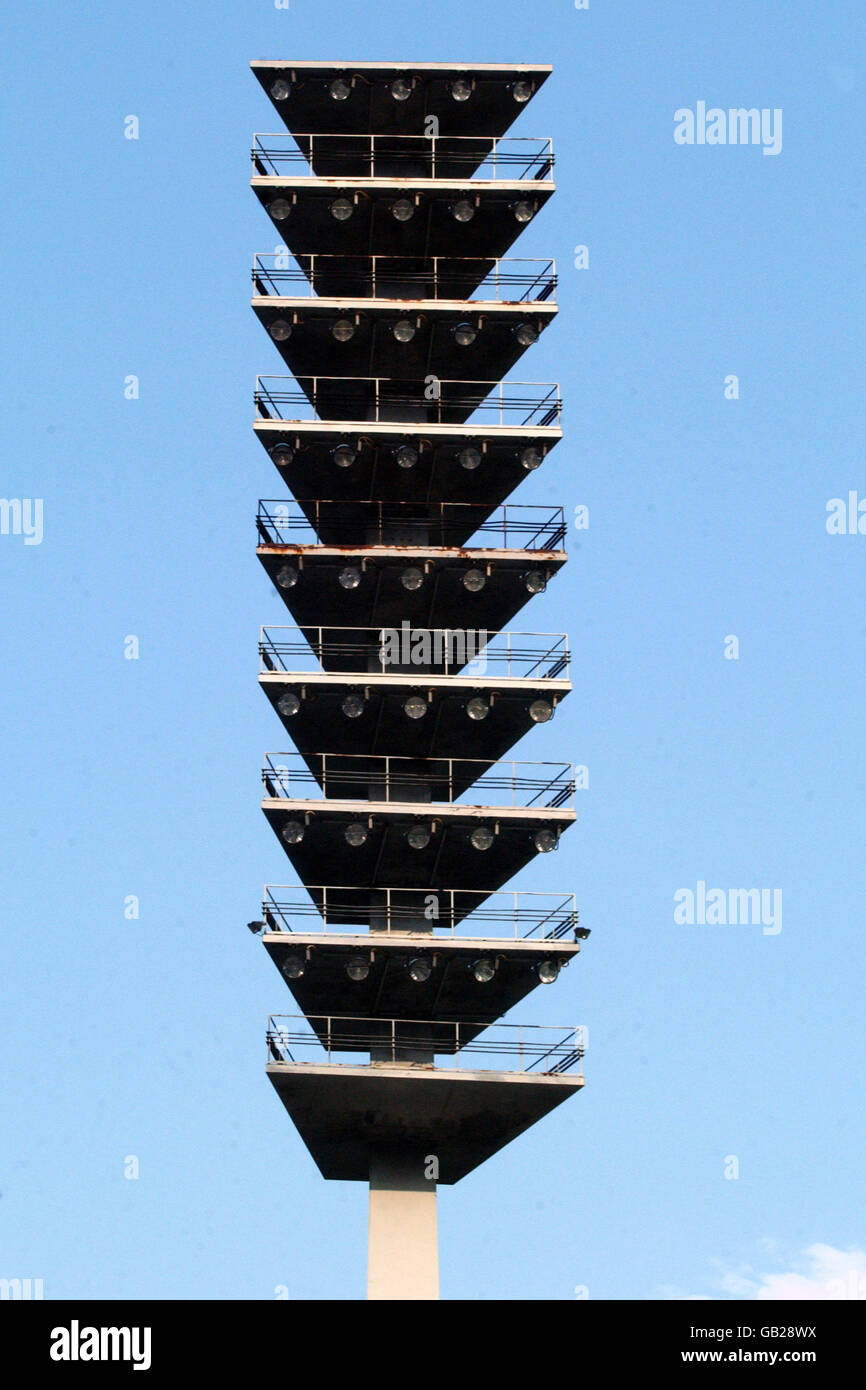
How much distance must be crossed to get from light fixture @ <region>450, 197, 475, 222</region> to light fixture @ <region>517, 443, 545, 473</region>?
7.83 metres

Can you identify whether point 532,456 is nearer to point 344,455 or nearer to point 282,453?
point 344,455

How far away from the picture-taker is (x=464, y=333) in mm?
68562

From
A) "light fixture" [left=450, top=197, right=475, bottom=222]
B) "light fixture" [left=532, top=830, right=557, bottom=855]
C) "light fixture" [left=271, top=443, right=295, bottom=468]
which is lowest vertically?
"light fixture" [left=532, top=830, right=557, bottom=855]

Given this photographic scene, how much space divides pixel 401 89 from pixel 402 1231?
34788 mm

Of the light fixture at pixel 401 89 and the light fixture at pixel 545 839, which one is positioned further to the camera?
the light fixture at pixel 401 89

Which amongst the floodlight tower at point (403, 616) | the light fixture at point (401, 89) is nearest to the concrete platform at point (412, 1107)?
the floodlight tower at point (403, 616)

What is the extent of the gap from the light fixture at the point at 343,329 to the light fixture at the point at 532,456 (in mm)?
6382

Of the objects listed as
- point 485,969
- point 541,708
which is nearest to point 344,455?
point 541,708

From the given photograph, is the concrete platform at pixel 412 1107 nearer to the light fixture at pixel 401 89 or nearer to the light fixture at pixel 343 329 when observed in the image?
the light fixture at pixel 343 329

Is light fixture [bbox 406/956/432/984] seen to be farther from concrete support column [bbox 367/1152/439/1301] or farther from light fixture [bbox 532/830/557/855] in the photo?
concrete support column [bbox 367/1152/439/1301]

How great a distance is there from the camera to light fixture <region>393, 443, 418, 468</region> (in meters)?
66.4

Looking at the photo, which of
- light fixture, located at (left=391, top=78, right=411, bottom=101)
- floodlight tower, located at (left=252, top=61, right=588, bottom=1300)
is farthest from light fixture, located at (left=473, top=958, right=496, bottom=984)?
light fixture, located at (left=391, top=78, right=411, bottom=101)

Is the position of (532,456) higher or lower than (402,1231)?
higher

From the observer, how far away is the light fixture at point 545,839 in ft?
203
